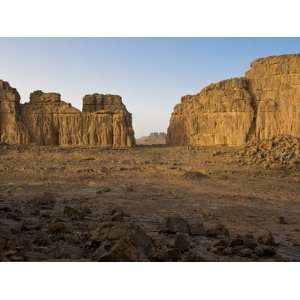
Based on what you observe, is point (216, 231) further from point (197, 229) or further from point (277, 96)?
point (277, 96)

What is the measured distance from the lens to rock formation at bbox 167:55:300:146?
33469mm

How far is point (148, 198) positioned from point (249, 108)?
2577 cm

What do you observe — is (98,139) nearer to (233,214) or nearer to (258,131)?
(258,131)

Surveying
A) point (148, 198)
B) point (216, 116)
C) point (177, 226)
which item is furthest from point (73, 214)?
point (216, 116)

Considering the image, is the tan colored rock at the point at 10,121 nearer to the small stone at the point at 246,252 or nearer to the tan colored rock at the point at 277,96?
the tan colored rock at the point at 277,96

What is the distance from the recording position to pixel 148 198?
1216cm

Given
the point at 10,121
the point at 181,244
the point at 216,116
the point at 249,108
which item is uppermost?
the point at 249,108

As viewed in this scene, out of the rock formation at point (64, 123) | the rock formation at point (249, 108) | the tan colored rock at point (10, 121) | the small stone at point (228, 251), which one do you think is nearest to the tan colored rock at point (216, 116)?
the rock formation at point (249, 108)

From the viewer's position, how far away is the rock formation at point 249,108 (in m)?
33.5

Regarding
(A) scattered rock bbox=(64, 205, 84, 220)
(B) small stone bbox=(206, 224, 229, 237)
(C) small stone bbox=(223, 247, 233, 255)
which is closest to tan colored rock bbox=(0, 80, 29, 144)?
(A) scattered rock bbox=(64, 205, 84, 220)

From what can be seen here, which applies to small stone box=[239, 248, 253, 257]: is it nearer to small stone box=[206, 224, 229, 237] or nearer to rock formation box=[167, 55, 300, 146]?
small stone box=[206, 224, 229, 237]

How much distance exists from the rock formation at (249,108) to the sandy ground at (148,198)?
9634 millimetres

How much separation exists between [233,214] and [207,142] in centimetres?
2780
